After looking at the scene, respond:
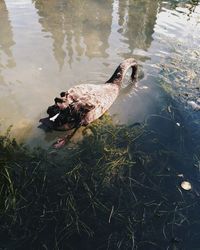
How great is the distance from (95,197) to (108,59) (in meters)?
4.89

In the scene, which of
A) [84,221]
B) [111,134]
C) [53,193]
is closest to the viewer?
[84,221]

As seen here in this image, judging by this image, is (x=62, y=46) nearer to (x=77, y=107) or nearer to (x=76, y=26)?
(x=76, y=26)

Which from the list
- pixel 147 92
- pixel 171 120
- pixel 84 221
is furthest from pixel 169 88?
→ pixel 84 221

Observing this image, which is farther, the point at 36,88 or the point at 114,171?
the point at 36,88

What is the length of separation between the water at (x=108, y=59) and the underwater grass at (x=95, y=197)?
0.33 meters

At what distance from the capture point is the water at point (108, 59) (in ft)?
18.8

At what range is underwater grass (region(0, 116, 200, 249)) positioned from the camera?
3771 millimetres

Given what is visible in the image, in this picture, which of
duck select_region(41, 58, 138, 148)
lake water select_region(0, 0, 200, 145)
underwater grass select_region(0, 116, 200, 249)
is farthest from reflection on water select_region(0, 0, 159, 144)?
underwater grass select_region(0, 116, 200, 249)

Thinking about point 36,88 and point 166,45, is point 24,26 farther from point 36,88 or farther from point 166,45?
point 166,45

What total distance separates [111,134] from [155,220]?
1.86m

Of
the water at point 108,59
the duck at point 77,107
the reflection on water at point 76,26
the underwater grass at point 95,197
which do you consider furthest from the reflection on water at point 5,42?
the underwater grass at point 95,197

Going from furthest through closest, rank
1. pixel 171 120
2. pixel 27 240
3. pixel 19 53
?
pixel 19 53, pixel 171 120, pixel 27 240

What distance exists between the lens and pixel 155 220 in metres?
4.08

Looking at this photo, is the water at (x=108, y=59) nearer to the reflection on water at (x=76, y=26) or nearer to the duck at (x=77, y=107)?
the reflection on water at (x=76, y=26)
